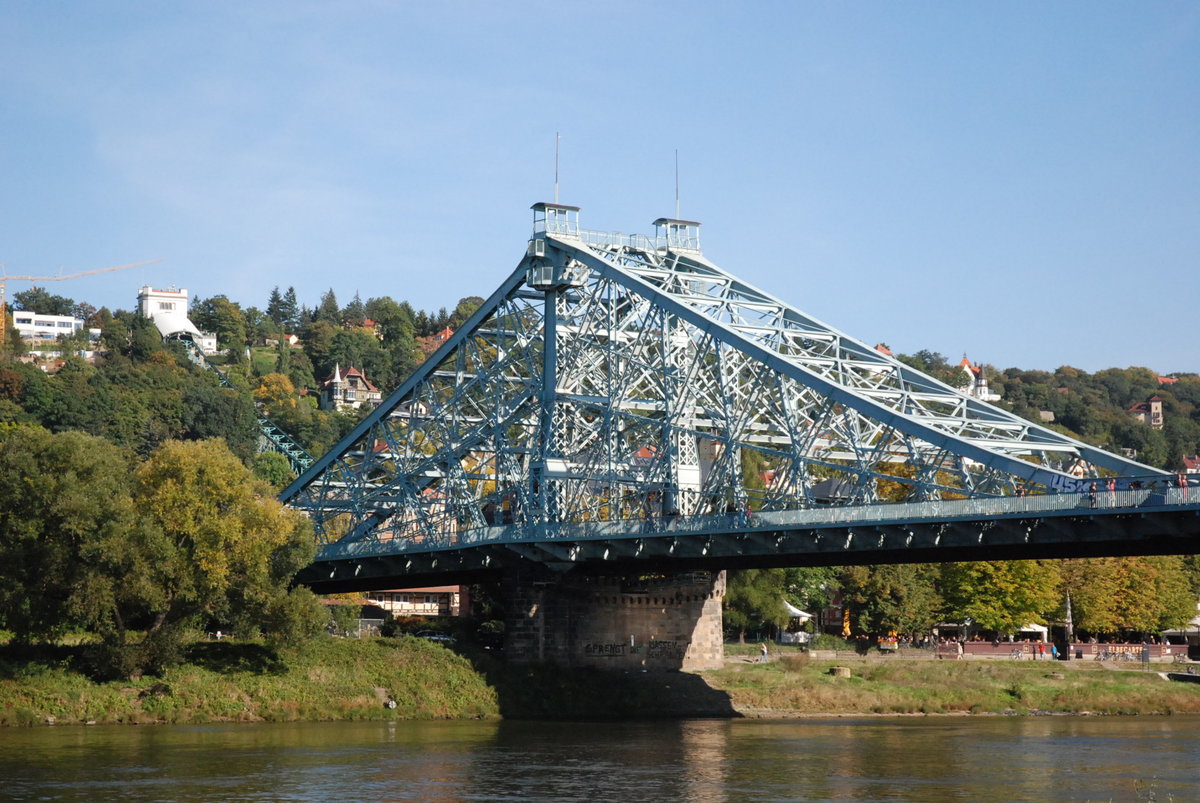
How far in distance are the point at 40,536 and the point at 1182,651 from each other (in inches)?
2974

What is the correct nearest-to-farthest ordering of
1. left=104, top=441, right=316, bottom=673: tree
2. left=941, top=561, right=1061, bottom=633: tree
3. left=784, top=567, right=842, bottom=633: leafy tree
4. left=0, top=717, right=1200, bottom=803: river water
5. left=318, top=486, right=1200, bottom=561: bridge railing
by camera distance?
left=0, top=717, right=1200, bottom=803: river water, left=318, top=486, right=1200, bottom=561: bridge railing, left=104, top=441, right=316, bottom=673: tree, left=941, top=561, right=1061, bottom=633: tree, left=784, top=567, right=842, bottom=633: leafy tree

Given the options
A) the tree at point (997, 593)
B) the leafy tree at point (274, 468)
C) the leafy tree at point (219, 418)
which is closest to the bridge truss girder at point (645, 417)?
the tree at point (997, 593)

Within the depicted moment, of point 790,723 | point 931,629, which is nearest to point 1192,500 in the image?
point 790,723

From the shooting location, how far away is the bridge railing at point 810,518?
5381 centimetres

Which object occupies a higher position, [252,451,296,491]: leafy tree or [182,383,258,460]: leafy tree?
[182,383,258,460]: leafy tree

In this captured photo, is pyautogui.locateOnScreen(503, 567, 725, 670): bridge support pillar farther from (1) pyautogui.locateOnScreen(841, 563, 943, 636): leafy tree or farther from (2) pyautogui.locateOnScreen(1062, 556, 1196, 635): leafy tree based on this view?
(2) pyautogui.locateOnScreen(1062, 556, 1196, 635): leafy tree

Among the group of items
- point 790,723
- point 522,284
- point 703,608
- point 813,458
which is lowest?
point 790,723

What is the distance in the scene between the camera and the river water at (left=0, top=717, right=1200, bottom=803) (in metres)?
45.8

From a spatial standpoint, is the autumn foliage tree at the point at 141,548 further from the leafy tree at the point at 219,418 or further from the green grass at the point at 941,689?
the leafy tree at the point at 219,418

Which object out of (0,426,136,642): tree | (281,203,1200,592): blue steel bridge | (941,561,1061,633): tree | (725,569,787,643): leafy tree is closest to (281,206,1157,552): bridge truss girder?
(281,203,1200,592): blue steel bridge

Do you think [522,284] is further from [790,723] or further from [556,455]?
[790,723]

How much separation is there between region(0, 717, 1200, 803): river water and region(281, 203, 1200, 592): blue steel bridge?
7646mm

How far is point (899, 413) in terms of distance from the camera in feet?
204

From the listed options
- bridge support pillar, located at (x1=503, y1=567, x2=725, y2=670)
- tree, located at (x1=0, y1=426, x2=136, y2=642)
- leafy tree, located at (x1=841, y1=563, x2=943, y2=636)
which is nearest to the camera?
tree, located at (x1=0, y1=426, x2=136, y2=642)
